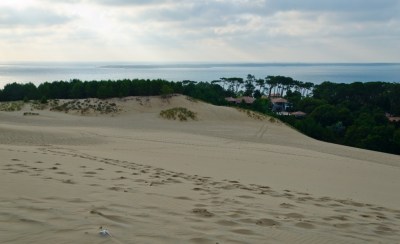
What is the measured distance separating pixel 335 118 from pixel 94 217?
48692mm

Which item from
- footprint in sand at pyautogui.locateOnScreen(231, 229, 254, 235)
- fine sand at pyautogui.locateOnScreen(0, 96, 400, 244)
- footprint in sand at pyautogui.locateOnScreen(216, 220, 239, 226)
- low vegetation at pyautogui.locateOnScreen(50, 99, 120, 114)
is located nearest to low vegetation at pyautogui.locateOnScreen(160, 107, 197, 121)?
low vegetation at pyautogui.locateOnScreen(50, 99, 120, 114)

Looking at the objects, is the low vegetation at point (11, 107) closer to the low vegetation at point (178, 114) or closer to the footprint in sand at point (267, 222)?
the low vegetation at point (178, 114)

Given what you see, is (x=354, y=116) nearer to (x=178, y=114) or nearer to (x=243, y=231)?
(x=178, y=114)

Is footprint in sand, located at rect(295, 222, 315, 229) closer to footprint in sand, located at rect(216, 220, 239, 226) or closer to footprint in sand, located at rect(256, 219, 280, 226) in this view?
footprint in sand, located at rect(256, 219, 280, 226)

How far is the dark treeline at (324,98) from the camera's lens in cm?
3847

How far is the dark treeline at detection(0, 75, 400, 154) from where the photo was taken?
38.5 m

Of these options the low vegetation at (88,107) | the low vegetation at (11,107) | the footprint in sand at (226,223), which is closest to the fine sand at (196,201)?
the footprint in sand at (226,223)

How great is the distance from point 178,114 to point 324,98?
135 feet

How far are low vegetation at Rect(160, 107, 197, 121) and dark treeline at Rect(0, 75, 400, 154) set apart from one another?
15.8 feet

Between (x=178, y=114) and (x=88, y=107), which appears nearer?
(x=178, y=114)

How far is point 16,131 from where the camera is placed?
20094 mm

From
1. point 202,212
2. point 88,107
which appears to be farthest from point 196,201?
point 88,107

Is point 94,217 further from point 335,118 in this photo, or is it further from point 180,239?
point 335,118

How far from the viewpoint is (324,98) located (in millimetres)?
69125
